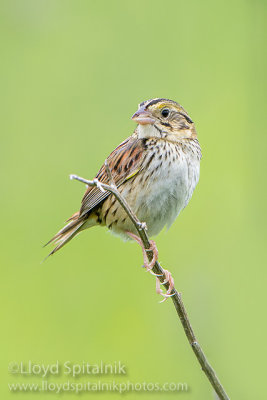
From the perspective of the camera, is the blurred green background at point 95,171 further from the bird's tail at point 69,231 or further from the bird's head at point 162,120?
the bird's head at point 162,120

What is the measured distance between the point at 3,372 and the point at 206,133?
2894 mm

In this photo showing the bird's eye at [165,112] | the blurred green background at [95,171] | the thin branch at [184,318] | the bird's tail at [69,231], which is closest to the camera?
the thin branch at [184,318]

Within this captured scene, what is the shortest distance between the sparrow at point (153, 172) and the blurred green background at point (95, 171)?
698 millimetres

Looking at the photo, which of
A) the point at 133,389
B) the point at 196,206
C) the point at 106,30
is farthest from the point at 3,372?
the point at 106,30

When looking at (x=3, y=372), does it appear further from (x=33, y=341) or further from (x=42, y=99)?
(x=42, y=99)

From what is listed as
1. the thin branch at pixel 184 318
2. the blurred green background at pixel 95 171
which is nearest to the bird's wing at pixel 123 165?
the blurred green background at pixel 95 171

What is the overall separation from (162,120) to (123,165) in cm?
Result: 32

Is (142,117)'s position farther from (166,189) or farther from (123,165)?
(166,189)

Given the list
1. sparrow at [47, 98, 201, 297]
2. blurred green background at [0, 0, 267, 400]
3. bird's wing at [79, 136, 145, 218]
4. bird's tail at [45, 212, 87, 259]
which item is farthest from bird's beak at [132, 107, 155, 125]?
blurred green background at [0, 0, 267, 400]

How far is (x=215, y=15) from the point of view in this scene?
7.63m

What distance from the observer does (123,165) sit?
4156 mm

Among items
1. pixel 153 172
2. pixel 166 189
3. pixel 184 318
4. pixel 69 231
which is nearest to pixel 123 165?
pixel 153 172

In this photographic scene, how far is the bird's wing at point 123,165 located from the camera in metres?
4.13

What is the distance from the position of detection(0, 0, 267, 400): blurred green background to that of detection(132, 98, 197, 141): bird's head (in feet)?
3.25
